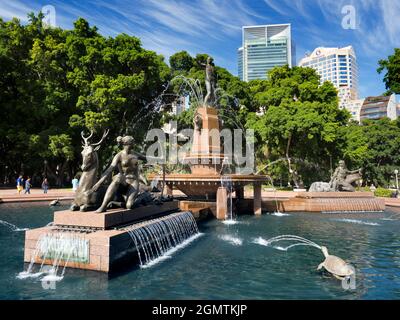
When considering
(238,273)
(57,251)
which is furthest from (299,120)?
(57,251)

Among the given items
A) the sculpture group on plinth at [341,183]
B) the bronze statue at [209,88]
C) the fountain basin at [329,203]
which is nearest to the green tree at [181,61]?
the bronze statue at [209,88]

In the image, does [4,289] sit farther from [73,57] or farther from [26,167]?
[26,167]

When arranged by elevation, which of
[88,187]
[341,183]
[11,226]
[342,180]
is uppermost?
[88,187]

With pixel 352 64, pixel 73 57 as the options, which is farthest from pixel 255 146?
pixel 352 64

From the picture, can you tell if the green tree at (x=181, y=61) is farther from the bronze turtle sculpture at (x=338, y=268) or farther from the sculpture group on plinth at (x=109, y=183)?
the bronze turtle sculpture at (x=338, y=268)

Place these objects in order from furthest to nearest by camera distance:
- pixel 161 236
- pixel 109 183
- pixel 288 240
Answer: pixel 288 240, pixel 109 183, pixel 161 236

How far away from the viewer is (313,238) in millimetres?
11859

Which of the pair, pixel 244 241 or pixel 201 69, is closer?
pixel 244 241

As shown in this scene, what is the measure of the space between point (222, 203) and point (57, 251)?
10030 mm

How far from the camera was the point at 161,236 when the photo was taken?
10109 mm

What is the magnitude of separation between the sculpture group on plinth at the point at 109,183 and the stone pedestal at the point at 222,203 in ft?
21.0

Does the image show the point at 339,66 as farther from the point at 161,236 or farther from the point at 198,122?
the point at 161,236

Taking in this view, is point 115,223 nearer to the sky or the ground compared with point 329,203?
nearer to the sky

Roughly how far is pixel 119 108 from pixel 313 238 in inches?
1023
